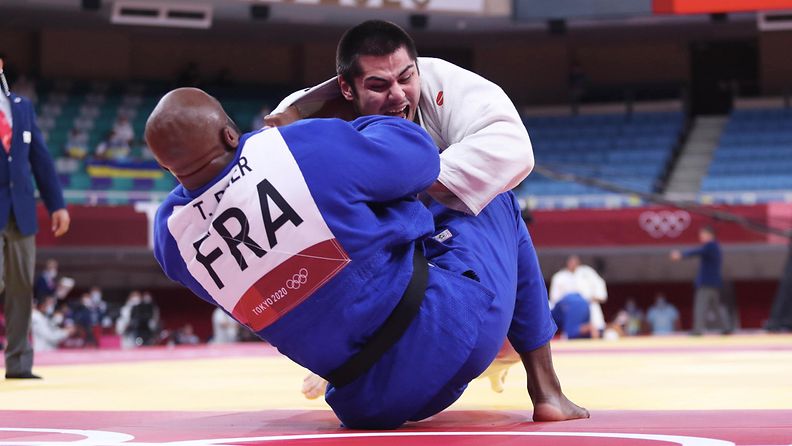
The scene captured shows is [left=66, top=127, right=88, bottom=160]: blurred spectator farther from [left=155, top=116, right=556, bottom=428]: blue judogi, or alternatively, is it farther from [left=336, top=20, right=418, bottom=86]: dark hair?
[left=155, top=116, right=556, bottom=428]: blue judogi

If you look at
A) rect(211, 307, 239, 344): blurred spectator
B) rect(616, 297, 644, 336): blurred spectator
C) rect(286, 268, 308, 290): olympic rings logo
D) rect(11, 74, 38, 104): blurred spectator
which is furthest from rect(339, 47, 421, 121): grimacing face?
rect(11, 74, 38, 104): blurred spectator

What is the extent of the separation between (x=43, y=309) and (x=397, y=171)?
12125 mm

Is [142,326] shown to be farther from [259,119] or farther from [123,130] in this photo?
[259,119]

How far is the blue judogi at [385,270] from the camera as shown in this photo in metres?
2.29

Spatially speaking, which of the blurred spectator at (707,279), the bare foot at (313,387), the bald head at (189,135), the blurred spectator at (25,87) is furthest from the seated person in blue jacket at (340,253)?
the blurred spectator at (25,87)

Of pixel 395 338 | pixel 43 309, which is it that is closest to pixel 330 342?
pixel 395 338

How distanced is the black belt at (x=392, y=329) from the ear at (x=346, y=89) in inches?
23.1

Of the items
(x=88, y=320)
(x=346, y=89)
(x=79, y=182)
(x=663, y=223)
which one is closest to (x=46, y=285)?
(x=88, y=320)

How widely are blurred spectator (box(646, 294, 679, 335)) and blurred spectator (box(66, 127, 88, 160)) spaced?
964cm

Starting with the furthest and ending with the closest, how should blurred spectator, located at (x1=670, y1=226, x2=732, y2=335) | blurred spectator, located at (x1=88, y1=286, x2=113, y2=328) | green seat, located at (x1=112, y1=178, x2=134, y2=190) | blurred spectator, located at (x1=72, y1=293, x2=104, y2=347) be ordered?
green seat, located at (x1=112, y1=178, x2=134, y2=190) < blurred spectator, located at (x1=88, y1=286, x2=113, y2=328) < blurred spectator, located at (x1=72, y1=293, x2=104, y2=347) < blurred spectator, located at (x1=670, y1=226, x2=732, y2=335)

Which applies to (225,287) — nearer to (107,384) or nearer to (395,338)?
(395,338)

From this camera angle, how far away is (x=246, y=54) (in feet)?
73.3

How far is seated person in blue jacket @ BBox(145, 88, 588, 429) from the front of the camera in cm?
227

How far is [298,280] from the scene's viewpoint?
7.66 ft
